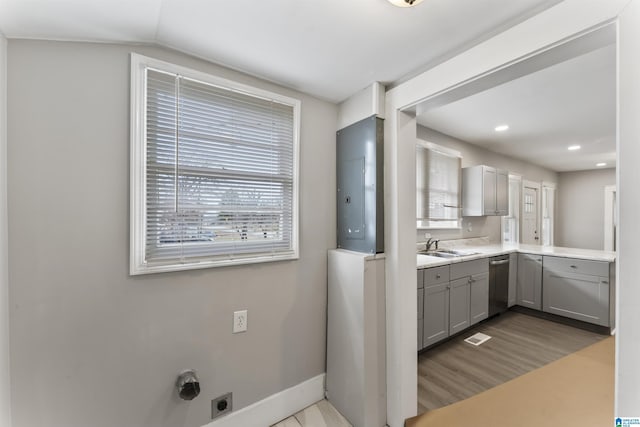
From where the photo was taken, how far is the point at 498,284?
3.35 meters

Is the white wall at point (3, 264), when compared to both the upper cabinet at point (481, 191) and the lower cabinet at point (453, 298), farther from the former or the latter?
the upper cabinet at point (481, 191)

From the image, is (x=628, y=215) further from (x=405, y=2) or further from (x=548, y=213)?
(x=548, y=213)

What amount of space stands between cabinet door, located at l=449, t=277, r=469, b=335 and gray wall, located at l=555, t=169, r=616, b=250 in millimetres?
5312

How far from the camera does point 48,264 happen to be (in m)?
1.14

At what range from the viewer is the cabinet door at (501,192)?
385cm

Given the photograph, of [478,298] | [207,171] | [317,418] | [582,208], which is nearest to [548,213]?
[582,208]

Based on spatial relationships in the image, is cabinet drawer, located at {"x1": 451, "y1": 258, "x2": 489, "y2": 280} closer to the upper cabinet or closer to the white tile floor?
the upper cabinet

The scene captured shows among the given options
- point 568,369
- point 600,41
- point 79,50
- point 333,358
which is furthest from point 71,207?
point 568,369

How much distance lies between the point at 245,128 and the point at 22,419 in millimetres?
1714

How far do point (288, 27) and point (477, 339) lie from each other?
337 centimetres

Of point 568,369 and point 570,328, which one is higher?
point 568,369

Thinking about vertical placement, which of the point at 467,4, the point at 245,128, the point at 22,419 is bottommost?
the point at 22,419

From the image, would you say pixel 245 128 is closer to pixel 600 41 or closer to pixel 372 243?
pixel 372 243

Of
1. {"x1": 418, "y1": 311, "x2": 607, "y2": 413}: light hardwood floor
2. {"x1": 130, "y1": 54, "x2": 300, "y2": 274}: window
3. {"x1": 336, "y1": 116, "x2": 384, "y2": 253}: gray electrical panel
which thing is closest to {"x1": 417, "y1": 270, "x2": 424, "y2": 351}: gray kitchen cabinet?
{"x1": 418, "y1": 311, "x2": 607, "y2": 413}: light hardwood floor
